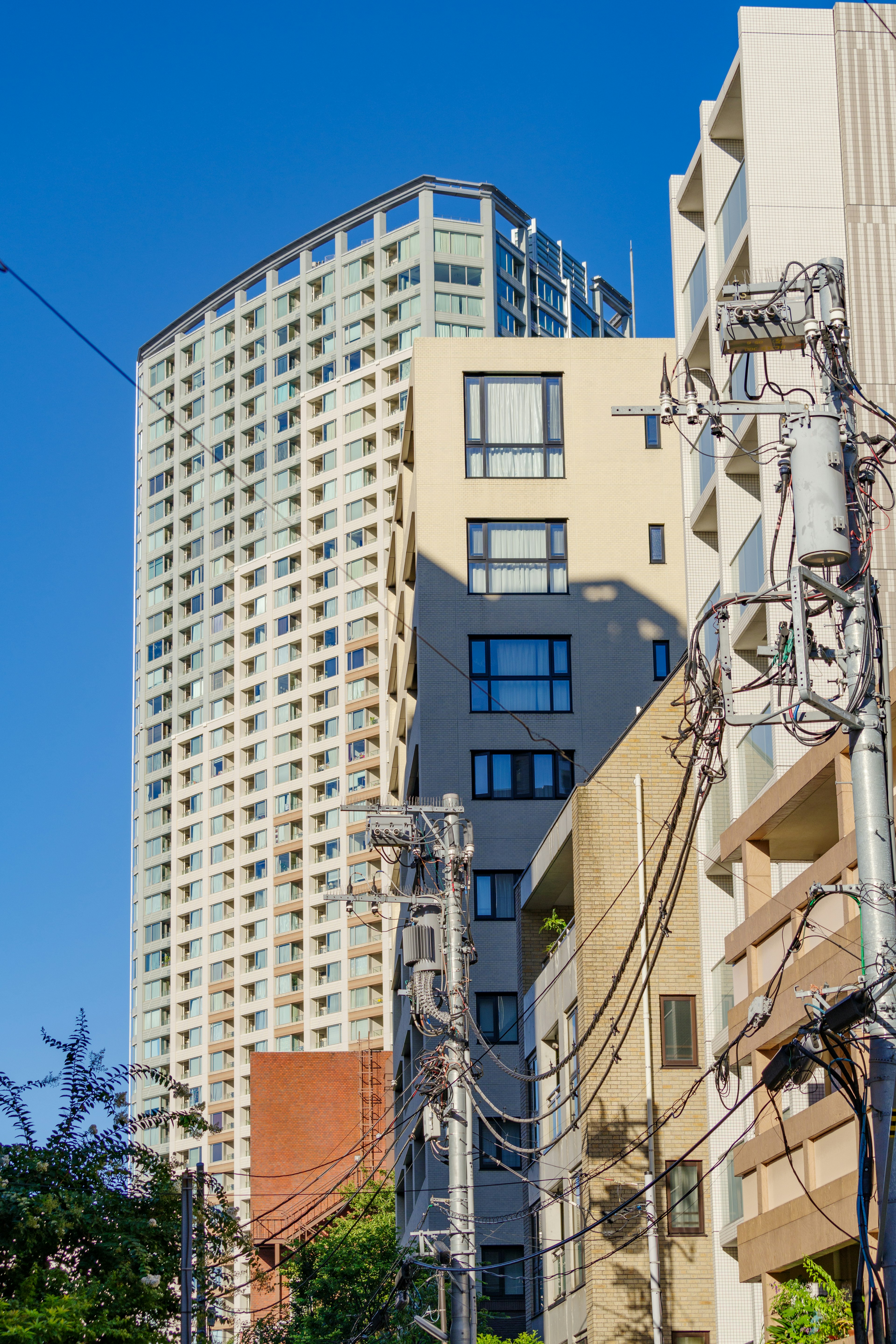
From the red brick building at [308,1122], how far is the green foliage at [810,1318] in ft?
200

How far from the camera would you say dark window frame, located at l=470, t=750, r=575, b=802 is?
56.7 meters

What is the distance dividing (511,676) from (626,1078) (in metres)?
22.6

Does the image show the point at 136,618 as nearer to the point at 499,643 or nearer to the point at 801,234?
the point at 499,643

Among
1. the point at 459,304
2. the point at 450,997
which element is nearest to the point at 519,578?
the point at 450,997

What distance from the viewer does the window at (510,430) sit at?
196ft

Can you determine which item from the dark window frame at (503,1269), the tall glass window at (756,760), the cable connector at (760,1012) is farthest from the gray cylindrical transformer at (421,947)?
the dark window frame at (503,1269)

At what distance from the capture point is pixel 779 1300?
2436 cm

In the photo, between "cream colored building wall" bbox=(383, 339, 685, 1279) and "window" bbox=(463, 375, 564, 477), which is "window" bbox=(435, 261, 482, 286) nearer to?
"cream colored building wall" bbox=(383, 339, 685, 1279)

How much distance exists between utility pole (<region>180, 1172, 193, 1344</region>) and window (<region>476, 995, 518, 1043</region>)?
28.4 m

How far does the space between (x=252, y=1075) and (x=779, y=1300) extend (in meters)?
65.0

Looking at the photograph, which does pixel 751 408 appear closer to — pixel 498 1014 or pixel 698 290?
pixel 698 290

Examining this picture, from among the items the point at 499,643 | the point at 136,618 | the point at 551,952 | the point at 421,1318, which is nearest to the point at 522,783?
the point at 499,643

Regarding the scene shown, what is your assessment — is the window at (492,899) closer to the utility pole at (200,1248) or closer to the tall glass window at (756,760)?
the tall glass window at (756,760)

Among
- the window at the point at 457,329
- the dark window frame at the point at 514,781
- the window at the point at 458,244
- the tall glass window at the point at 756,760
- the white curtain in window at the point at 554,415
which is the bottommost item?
the tall glass window at the point at 756,760
